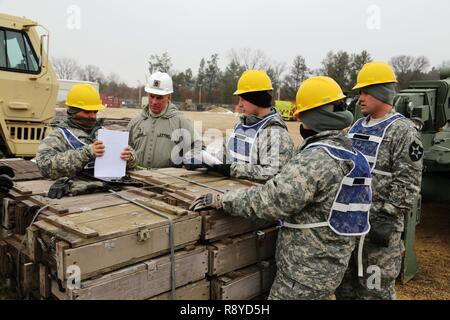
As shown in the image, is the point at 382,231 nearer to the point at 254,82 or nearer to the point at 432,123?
the point at 254,82

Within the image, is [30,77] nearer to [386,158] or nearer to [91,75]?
[386,158]

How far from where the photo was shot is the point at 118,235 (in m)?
2.22

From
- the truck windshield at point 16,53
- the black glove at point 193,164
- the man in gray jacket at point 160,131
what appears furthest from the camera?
the truck windshield at point 16,53

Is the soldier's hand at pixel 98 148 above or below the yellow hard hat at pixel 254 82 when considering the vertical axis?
below

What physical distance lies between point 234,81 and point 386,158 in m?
54.3

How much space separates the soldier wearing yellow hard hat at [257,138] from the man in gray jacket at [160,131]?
0.81m

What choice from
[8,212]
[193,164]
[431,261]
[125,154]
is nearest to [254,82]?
[193,164]

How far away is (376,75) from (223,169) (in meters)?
1.43

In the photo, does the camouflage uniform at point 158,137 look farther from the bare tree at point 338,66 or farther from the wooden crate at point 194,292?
the bare tree at point 338,66

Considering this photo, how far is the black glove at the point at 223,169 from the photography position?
3.34 m

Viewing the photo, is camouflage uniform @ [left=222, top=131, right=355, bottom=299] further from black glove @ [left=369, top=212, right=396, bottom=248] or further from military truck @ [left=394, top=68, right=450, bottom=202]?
military truck @ [left=394, top=68, right=450, bottom=202]

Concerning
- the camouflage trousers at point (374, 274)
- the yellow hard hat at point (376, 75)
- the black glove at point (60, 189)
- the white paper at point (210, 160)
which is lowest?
the camouflage trousers at point (374, 274)

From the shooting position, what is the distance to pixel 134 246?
2.29 meters

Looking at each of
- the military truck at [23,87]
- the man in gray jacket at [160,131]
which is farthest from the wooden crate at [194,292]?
the military truck at [23,87]
